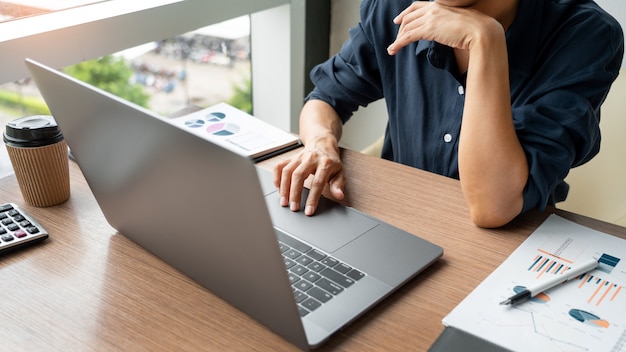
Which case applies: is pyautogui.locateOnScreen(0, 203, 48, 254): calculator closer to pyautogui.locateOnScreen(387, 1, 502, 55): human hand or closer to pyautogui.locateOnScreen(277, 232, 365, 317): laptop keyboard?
pyautogui.locateOnScreen(277, 232, 365, 317): laptop keyboard

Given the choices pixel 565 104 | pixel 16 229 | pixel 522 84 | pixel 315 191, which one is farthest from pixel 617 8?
pixel 16 229

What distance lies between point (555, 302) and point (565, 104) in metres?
0.38

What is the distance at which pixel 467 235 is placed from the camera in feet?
3.14

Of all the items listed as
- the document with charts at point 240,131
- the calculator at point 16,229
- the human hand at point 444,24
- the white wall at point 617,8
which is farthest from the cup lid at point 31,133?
the white wall at point 617,8

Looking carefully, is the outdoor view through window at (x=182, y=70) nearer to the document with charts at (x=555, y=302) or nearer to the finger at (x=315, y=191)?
the finger at (x=315, y=191)

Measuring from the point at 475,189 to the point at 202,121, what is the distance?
23.8 inches

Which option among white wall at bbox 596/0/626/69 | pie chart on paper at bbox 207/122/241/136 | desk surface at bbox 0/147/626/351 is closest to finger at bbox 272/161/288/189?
desk surface at bbox 0/147/626/351

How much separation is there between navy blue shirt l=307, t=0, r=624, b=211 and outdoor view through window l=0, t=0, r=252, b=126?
50cm

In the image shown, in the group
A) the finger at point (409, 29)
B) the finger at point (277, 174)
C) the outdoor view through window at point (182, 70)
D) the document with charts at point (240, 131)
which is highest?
the finger at point (409, 29)

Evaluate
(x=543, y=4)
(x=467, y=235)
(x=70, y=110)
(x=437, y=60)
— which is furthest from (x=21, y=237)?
(x=543, y=4)

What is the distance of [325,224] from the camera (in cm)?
96

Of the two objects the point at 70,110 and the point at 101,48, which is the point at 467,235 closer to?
the point at 70,110

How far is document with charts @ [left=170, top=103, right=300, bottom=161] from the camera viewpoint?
1.22 metres

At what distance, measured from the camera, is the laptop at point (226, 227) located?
2.02ft
